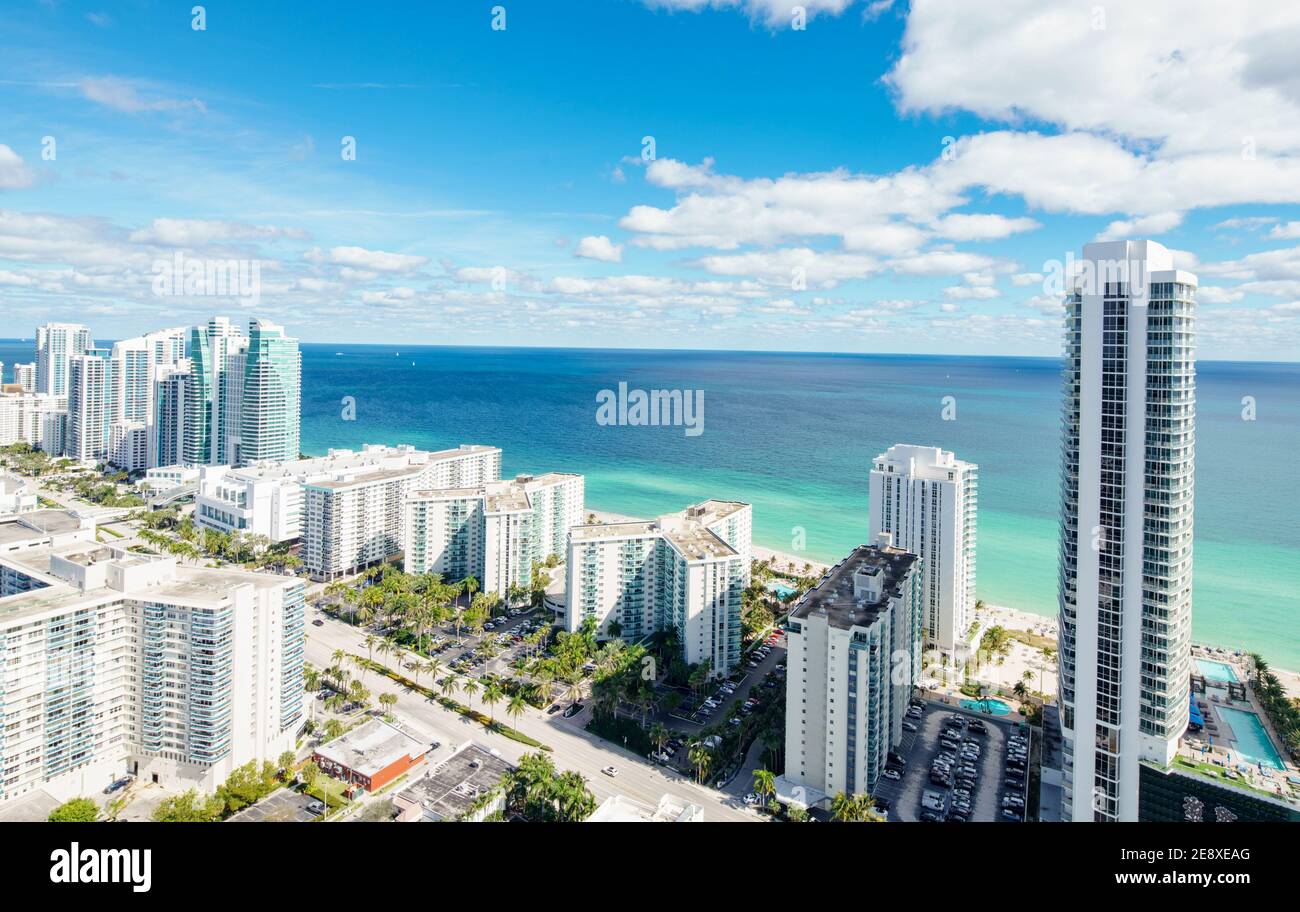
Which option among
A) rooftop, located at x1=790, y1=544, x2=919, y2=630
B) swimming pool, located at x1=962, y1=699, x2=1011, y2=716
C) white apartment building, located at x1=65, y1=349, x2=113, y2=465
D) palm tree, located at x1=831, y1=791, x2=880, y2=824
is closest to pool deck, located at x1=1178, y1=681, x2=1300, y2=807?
swimming pool, located at x1=962, y1=699, x2=1011, y2=716

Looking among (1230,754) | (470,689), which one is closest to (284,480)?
(470,689)

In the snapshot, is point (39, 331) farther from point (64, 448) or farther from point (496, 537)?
point (496, 537)

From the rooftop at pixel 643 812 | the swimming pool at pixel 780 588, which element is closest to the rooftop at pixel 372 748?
the rooftop at pixel 643 812

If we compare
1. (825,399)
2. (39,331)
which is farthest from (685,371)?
(39,331)

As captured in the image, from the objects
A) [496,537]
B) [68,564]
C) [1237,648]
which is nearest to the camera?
[68,564]

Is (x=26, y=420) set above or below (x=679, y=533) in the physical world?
above

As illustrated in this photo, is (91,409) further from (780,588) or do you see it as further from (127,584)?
(780,588)
